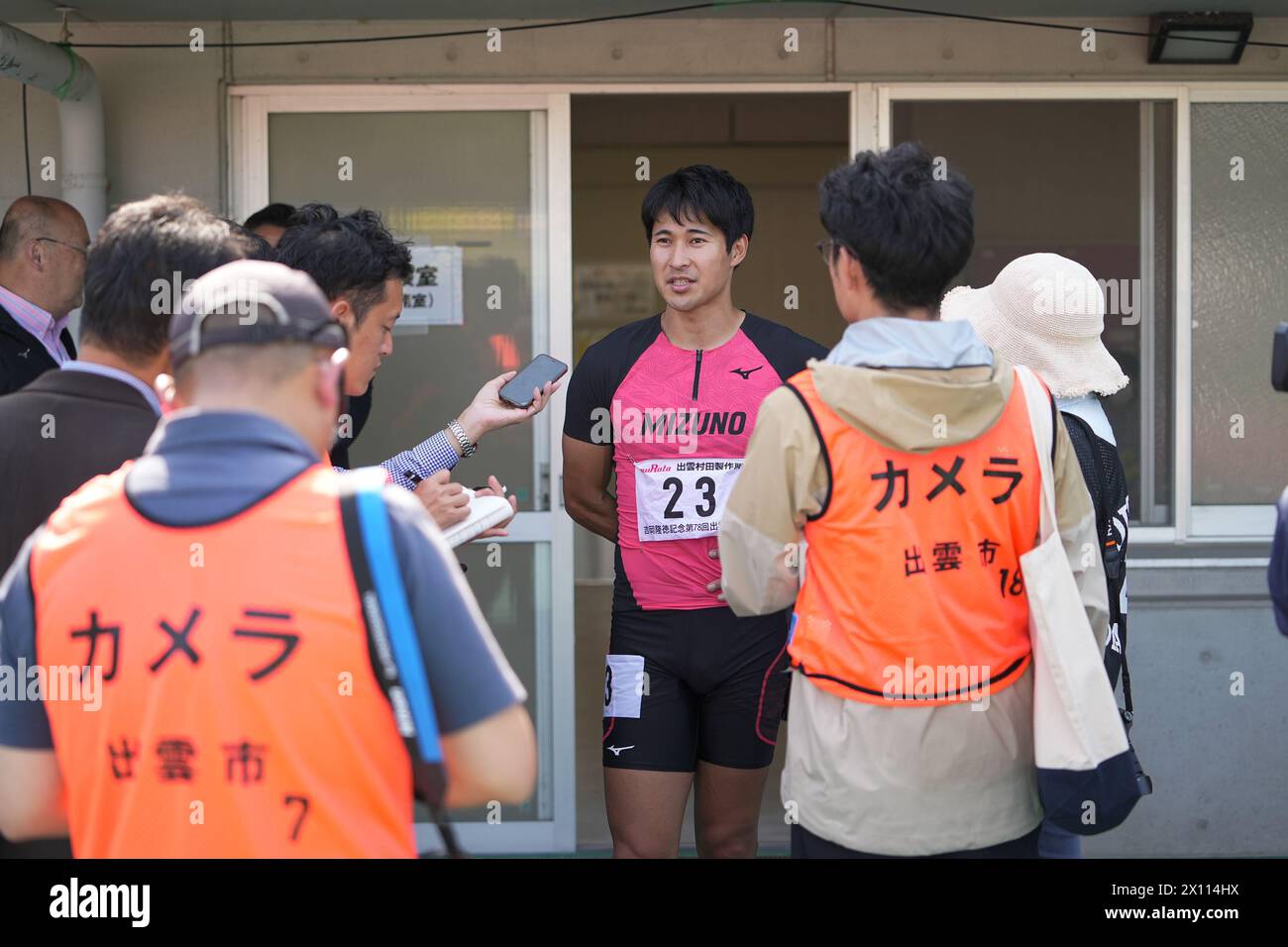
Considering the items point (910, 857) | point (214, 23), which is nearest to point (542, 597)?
point (214, 23)

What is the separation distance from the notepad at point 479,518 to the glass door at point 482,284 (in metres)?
1.95

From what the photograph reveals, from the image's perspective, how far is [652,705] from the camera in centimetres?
355

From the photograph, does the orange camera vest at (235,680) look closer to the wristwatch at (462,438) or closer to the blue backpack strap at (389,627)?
the blue backpack strap at (389,627)

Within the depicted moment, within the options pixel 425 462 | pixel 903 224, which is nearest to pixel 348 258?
pixel 425 462

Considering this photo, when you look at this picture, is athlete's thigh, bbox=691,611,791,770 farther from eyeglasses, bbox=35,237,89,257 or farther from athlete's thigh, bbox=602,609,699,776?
eyeglasses, bbox=35,237,89,257

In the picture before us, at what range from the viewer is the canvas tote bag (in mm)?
2314

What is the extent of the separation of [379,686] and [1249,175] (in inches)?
172

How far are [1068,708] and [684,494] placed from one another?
1.45 meters

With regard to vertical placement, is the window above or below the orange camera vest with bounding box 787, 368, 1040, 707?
above

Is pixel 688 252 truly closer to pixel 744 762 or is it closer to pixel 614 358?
pixel 614 358

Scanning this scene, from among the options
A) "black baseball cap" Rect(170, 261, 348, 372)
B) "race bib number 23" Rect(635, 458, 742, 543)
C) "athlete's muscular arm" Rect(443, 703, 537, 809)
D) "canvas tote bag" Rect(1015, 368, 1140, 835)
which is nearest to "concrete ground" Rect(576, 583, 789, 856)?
"race bib number 23" Rect(635, 458, 742, 543)

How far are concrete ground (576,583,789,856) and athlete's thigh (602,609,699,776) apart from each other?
1469mm

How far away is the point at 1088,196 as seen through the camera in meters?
9.55

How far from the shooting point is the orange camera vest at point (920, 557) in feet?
7.59
